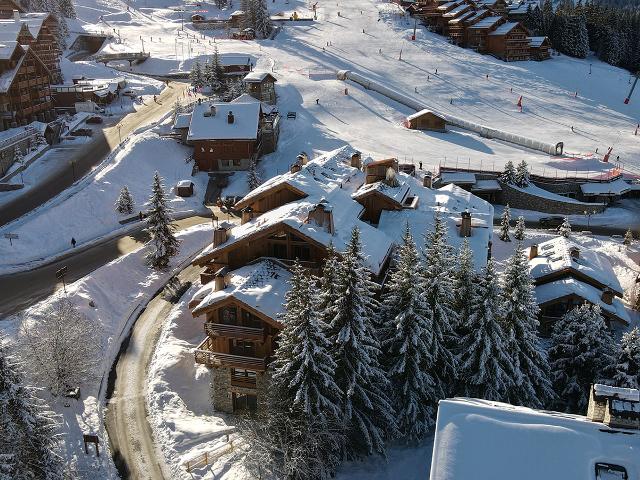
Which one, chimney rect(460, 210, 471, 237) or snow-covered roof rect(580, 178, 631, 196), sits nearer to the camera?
chimney rect(460, 210, 471, 237)

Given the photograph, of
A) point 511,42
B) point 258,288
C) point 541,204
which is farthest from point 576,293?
point 511,42

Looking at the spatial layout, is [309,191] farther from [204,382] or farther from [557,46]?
[557,46]

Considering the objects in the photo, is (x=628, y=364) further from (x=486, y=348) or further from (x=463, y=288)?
(x=463, y=288)

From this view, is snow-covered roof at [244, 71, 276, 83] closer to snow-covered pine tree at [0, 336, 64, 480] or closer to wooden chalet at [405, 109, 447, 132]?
wooden chalet at [405, 109, 447, 132]

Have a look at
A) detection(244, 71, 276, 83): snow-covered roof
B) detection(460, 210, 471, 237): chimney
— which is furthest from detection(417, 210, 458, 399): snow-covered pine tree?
detection(244, 71, 276, 83): snow-covered roof

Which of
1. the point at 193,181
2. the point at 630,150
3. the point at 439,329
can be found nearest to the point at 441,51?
the point at 630,150

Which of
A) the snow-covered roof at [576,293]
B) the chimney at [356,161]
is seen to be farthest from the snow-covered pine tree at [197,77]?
the snow-covered roof at [576,293]
